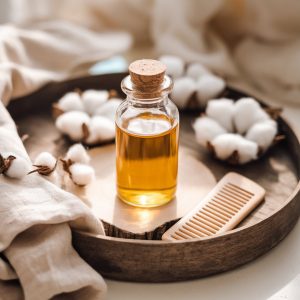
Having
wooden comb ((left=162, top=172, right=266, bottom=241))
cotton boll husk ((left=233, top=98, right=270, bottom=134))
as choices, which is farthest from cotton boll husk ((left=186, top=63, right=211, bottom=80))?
wooden comb ((left=162, top=172, right=266, bottom=241))

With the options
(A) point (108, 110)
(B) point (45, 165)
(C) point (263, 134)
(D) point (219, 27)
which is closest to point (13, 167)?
(B) point (45, 165)

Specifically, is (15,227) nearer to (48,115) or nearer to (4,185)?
(4,185)

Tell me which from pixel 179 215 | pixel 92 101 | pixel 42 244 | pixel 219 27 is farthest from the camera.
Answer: pixel 219 27

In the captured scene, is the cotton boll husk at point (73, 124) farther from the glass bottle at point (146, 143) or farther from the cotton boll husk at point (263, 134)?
the cotton boll husk at point (263, 134)

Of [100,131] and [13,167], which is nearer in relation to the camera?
[13,167]

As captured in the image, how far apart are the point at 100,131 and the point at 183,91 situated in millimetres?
176

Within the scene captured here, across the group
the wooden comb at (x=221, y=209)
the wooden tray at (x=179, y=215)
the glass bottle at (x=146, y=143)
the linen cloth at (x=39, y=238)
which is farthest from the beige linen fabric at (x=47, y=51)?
the wooden comb at (x=221, y=209)

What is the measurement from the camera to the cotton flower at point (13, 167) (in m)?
0.81

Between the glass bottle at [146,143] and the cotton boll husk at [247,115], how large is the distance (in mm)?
175

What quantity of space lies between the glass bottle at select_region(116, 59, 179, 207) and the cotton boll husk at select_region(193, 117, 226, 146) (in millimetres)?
128

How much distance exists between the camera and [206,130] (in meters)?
1.00

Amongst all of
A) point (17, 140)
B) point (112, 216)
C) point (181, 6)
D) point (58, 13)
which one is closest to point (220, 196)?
point (112, 216)

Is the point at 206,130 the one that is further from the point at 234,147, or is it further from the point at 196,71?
the point at 196,71

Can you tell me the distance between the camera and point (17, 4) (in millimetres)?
1283
